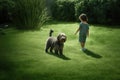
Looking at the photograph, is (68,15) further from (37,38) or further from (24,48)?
(24,48)

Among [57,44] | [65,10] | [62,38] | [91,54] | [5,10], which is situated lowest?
[65,10]

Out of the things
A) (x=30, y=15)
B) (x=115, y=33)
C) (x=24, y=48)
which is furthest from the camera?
(x=30, y=15)

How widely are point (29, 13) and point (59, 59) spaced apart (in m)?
5.19

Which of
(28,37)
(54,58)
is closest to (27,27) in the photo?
(28,37)

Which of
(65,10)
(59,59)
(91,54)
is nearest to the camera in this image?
(59,59)

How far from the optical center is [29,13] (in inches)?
534

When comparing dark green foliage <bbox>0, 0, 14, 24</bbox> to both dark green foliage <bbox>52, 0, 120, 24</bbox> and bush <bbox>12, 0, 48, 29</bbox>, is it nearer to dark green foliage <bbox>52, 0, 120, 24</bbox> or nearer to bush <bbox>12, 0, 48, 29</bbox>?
bush <bbox>12, 0, 48, 29</bbox>

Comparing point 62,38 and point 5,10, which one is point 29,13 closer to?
point 5,10

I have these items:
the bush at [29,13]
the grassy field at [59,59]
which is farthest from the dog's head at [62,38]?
the bush at [29,13]

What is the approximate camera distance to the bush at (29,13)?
13.6 metres

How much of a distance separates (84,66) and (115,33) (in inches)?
189

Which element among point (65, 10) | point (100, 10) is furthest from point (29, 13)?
point (65, 10)

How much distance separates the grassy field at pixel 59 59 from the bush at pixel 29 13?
3.62 feet

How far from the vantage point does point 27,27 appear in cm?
1369
